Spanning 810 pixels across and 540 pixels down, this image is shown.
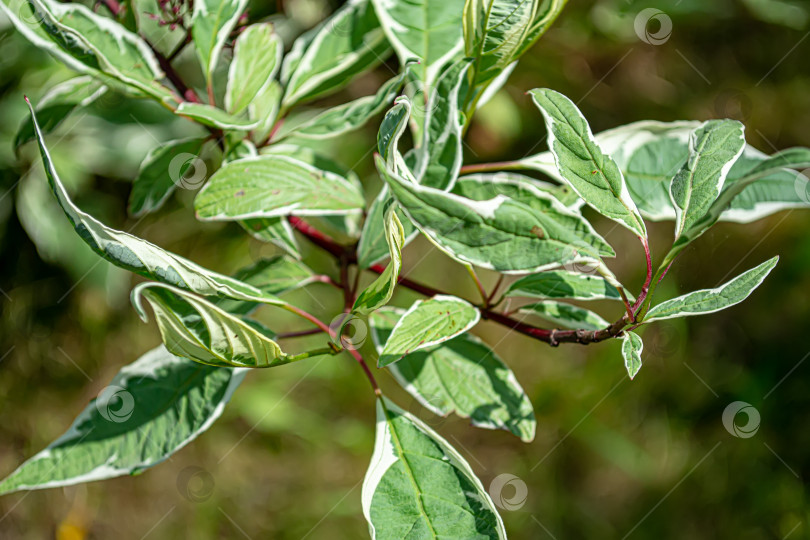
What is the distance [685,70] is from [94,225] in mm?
1680

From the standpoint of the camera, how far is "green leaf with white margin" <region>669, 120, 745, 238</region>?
0.50 metres

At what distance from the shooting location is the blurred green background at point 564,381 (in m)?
1.49

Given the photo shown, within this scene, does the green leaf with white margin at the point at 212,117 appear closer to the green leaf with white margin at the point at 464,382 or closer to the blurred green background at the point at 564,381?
the green leaf with white margin at the point at 464,382

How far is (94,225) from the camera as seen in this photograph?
464 mm

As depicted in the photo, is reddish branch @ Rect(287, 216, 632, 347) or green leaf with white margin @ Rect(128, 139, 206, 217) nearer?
reddish branch @ Rect(287, 216, 632, 347)

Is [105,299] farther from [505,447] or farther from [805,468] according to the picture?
[805,468]

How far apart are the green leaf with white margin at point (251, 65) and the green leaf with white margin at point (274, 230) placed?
126 millimetres

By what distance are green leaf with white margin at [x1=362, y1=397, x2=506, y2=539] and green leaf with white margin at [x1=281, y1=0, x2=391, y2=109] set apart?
435 mm

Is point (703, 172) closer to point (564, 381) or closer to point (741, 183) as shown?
point (741, 183)

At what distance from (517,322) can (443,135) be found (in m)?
0.20

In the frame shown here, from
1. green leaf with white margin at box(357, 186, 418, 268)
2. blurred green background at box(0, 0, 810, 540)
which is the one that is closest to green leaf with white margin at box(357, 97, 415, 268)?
green leaf with white margin at box(357, 186, 418, 268)

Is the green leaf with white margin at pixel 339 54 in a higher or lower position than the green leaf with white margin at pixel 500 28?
lower

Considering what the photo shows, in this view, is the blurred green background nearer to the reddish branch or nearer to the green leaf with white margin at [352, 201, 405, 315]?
the reddish branch

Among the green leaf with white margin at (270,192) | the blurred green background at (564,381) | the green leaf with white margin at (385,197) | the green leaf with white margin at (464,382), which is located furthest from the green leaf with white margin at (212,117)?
the blurred green background at (564,381)
